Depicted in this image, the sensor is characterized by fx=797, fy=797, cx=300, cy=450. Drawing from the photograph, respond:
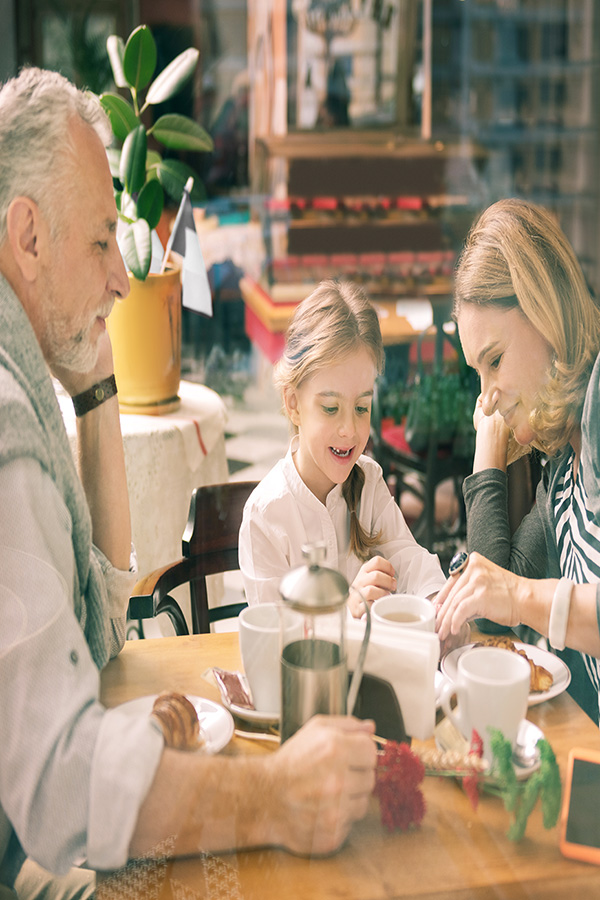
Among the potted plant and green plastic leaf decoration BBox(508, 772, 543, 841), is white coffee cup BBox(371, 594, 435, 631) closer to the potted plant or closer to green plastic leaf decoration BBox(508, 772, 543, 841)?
green plastic leaf decoration BBox(508, 772, 543, 841)

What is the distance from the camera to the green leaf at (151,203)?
105 cm

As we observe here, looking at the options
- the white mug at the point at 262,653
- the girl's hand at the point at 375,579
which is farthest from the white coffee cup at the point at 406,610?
the white mug at the point at 262,653

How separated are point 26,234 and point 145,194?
0.33m

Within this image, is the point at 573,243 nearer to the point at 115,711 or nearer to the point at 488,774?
the point at 488,774

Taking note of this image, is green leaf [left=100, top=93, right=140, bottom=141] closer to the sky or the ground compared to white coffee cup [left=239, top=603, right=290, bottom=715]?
closer to the sky

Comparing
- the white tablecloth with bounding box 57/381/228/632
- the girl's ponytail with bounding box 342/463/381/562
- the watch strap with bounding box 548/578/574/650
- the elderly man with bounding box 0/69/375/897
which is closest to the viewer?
the elderly man with bounding box 0/69/375/897

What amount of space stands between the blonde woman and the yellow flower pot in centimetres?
39

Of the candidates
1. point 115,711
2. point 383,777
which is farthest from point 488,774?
point 115,711

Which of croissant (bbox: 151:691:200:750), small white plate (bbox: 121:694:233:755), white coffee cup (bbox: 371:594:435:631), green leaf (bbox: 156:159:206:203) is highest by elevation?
green leaf (bbox: 156:159:206:203)

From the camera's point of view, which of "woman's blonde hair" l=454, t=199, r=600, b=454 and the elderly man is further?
"woman's blonde hair" l=454, t=199, r=600, b=454

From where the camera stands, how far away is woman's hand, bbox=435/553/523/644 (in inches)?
35.4

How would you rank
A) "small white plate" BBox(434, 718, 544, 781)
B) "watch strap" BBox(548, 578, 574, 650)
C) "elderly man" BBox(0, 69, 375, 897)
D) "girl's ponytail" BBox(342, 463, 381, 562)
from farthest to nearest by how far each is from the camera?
"girl's ponytail" BBox(342, 463, 381, 562)
"watch strap" BBox(548, 578, 574, 650)
"small white plate" BBox(434, 718, 544, 781)
"elderly man" BBox(0, 69, 375, 897)

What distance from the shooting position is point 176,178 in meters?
1.09

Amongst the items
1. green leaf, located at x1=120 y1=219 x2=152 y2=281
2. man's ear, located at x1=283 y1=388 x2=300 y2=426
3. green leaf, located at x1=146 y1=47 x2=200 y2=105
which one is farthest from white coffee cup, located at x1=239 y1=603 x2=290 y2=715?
green leaf, located at x1=146 y1=47 x2=200 y2=105
